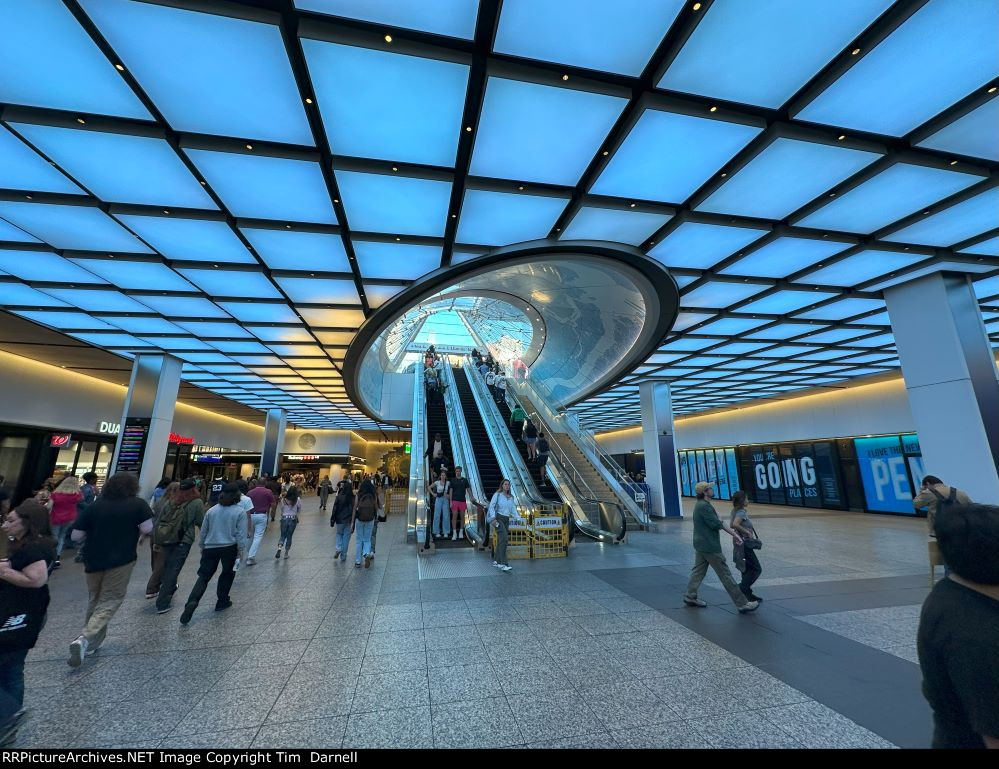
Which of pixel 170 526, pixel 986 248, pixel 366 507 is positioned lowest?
pixel 170 526

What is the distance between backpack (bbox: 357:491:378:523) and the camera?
7527mm

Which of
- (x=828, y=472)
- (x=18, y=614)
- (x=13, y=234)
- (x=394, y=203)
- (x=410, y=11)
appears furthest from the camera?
(x=828, y=472)

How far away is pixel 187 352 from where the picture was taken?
45.6ft

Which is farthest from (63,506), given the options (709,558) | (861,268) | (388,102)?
Answer: (861,268)

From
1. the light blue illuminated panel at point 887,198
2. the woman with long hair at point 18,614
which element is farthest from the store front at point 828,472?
the woman with long hair at point 18,614

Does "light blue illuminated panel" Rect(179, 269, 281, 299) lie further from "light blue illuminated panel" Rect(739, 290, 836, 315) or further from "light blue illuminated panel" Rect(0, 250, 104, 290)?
"light blue illuminated panel" Rect(739, 290, 836, 315)

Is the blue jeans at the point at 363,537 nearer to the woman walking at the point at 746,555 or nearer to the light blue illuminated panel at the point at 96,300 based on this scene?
the woman walking at the point at 746,555

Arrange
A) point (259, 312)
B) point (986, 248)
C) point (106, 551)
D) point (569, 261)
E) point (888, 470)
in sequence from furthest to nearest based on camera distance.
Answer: point (888, 470) → point (259, 312) → point (569, 261) → point (986, 248) → point (106, 551)

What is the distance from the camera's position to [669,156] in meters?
5.32

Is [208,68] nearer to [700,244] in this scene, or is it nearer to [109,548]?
[109,548]

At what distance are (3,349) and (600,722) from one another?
2048 cm

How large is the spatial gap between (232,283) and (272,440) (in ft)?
68.6

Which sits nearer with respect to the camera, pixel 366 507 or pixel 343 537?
pixel 366 507

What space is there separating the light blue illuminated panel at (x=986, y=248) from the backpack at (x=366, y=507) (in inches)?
468
